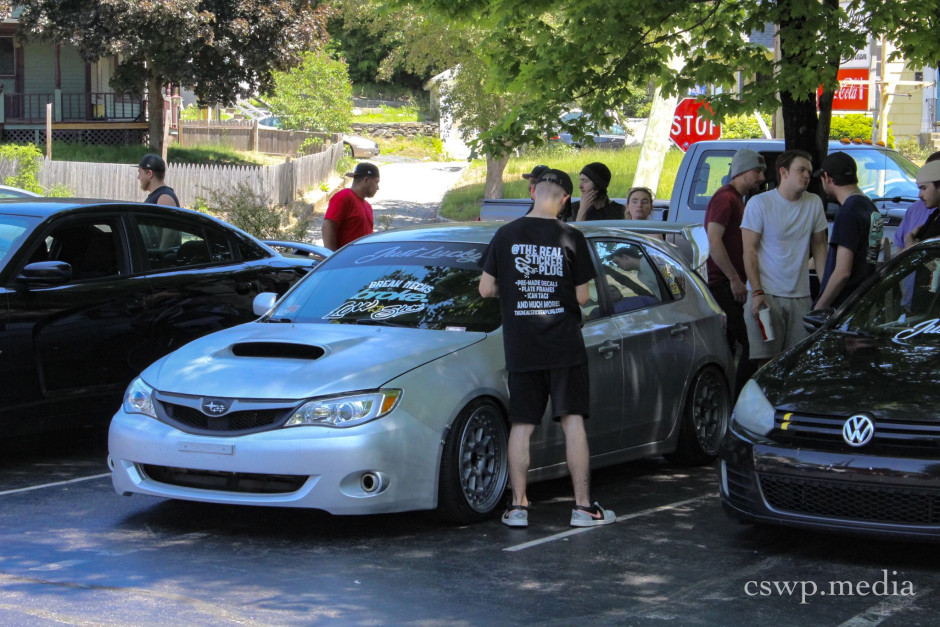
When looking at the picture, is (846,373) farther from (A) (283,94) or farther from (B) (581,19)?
(A) (283,94)

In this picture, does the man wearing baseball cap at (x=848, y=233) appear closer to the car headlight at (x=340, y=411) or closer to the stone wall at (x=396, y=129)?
the car headlight at (x=340, y=411)

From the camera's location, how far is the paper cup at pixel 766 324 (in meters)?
8.74

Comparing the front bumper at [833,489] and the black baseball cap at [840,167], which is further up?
the black baseball cap at [840,167]

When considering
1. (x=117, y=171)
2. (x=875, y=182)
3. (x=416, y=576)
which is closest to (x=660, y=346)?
(x=416, y=576)

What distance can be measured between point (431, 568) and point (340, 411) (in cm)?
92

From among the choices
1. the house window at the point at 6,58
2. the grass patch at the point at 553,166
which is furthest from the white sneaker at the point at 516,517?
the house window at the point at 6,58

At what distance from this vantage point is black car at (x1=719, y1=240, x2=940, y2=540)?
5.61m

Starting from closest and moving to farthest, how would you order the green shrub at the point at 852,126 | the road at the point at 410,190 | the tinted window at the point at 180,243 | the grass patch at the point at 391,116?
the tinted window at the point at 180,243 → the road at the point at 410,190 → the green shrub at the point at 852,126 → the grass patch at the point at 391,116

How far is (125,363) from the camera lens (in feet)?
28.1

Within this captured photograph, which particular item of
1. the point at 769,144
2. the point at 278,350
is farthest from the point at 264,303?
the point at 769,144

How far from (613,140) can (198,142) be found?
16019 mm

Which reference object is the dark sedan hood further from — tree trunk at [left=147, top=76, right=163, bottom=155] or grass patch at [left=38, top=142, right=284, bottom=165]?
tree trunk at [left=147, top=76, right=163, bottom=155]

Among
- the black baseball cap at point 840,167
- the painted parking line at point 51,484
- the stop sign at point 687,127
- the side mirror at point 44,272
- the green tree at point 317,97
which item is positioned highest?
the green tree at point 317,97

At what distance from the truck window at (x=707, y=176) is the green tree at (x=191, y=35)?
2083 centimetres
